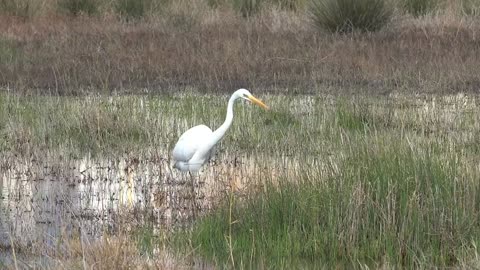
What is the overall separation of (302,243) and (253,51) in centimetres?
982

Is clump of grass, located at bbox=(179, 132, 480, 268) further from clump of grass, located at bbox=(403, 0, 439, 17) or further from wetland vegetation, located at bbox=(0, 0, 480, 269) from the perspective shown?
clump of grass, located at bbox=(403, 0, 439, 17)

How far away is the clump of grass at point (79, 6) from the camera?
797 inches

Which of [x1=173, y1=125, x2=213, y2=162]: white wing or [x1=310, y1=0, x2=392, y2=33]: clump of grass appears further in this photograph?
[x1=310, y1=0, x2=392, y2=33]: clump of grass

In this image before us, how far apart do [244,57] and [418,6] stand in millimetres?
6356

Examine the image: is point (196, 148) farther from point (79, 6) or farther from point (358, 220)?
point (79, 6)

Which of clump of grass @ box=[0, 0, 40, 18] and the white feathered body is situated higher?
clump of grass @ box=[0, 0, 40, 18]

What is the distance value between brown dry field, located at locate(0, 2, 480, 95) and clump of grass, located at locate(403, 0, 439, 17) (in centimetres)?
159

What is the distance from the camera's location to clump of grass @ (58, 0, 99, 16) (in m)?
20.2

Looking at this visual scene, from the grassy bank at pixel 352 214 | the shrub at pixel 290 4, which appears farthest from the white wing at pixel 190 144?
the shrub at pixel 290 4

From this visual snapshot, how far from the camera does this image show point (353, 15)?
16422 mm

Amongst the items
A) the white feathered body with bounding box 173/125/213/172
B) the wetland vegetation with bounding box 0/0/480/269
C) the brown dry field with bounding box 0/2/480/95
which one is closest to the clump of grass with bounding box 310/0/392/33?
the wetland vegetation with bounding box 0/0/480/269

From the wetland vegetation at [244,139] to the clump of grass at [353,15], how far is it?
0.07 metres

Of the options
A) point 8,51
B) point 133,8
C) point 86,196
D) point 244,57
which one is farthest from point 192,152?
point 133,8

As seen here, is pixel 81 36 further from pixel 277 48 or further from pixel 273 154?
pixel 273 154
